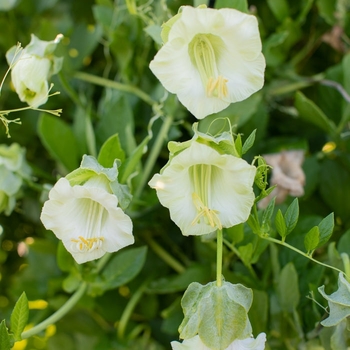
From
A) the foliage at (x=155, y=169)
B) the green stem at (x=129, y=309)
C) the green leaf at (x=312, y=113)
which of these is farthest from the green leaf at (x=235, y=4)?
the green stem at (x=129, y=309)

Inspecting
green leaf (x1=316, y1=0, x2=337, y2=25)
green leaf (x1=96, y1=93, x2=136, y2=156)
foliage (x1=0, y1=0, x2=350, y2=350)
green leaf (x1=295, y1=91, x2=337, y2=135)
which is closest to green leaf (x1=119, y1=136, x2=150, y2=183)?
foliage (x1=0, y1=0, x2=350, y2=350)

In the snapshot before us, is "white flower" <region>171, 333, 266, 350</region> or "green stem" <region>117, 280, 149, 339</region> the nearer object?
"white flower" <region>171, 333, 266, 350</region>

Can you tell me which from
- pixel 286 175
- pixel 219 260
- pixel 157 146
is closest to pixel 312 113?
pixel 286 175

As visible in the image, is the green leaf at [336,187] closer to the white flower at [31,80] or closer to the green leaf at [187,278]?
the green leaf at [187,278]

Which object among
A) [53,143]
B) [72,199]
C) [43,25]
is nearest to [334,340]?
[72,199]

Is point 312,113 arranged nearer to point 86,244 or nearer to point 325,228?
point 325,228

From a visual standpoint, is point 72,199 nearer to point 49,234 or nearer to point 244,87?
point 244,87

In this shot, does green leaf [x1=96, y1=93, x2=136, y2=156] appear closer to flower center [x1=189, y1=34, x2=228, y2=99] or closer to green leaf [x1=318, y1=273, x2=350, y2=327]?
flower center [x1=189, y1=34, x2=228, y2=99]
